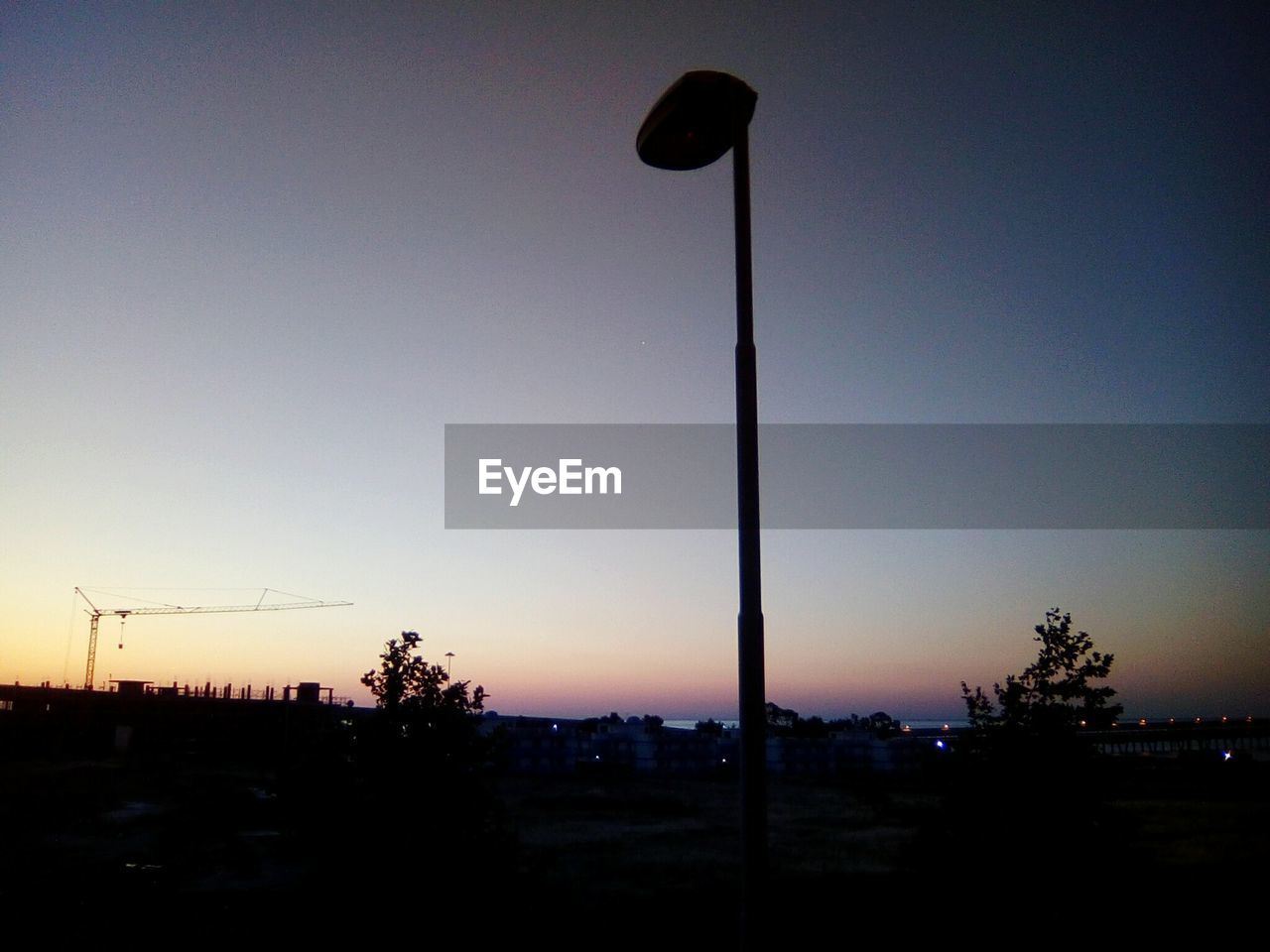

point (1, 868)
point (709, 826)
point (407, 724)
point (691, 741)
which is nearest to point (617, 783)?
Answer: point (691, 741)

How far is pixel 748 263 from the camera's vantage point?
5992 mm

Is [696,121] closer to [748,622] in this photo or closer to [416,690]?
[748,622]

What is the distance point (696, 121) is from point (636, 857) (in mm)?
28010

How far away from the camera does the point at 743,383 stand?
5.78m

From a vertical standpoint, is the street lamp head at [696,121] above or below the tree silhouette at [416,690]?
above

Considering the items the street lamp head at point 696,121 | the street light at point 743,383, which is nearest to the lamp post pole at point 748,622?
the street light at point 743,383

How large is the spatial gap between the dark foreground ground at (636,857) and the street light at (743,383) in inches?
22.4

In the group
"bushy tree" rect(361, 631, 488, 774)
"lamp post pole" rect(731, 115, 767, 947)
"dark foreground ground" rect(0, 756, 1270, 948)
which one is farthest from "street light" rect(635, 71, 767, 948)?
"bushy tree" rect(361, 631, 488, 774)

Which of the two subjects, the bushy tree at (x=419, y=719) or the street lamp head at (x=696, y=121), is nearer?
the street lamp head at (x=696, y=121)

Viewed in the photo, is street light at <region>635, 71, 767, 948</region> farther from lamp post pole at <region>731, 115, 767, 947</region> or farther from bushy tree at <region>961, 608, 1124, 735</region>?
bushy tree at <region>961, 608, 1124, 735</region>

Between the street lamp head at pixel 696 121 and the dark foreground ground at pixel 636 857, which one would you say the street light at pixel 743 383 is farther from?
the dark foreground ground at pixel 636 857

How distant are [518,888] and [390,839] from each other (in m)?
1.68

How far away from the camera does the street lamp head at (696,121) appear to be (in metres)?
6.05

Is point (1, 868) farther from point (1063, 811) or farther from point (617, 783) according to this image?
point (617, 783)
